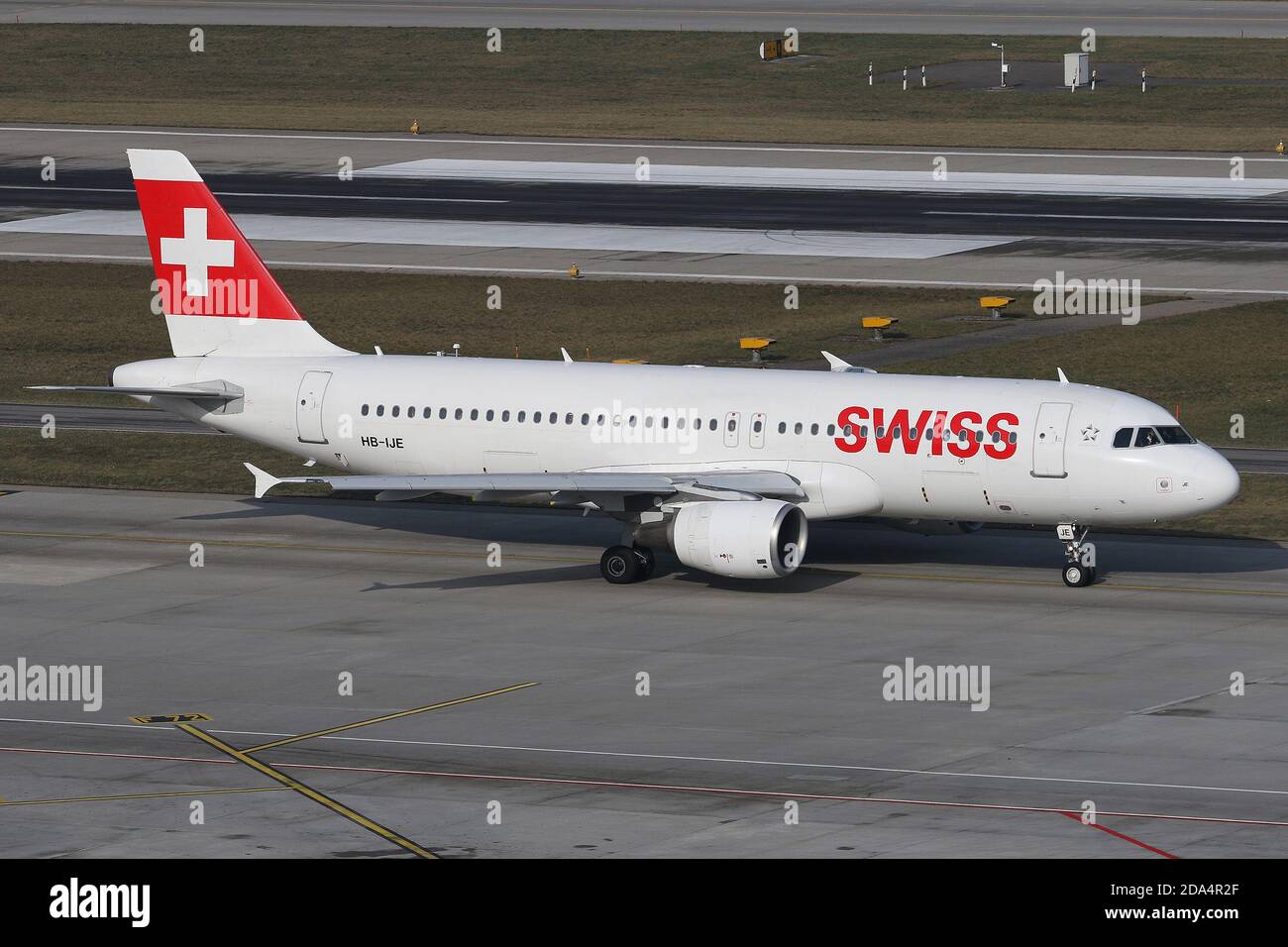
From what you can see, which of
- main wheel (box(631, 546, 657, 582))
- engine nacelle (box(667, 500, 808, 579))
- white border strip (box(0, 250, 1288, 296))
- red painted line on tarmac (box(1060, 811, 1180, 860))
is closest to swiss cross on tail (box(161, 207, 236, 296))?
main wheel (box(631, 546, 657, 582))

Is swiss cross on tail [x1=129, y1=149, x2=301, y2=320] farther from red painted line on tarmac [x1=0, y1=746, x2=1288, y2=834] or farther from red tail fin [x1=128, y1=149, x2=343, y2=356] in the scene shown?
red painted line on tarmac [x1=0, y1=746, x2=1288, y2=834]

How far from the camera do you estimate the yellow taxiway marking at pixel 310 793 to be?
1248 inches

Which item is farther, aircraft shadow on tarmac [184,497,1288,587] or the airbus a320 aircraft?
aircraft shadow on tarmac [184,497,1288,587]

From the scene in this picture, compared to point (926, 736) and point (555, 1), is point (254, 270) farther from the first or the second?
point (555, 1)

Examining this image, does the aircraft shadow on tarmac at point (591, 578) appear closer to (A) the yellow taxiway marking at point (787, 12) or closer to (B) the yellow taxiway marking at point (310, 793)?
(B) the yellow taxiway marking at point (310, 793)

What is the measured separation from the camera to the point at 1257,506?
185 ft

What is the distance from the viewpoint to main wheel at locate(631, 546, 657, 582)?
50.2 meters

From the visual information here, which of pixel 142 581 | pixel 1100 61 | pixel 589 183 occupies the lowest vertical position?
pixel 142 581

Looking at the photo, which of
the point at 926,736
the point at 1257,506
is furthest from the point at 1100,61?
the point at 926,736

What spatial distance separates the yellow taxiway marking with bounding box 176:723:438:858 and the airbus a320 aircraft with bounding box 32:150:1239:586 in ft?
31.3

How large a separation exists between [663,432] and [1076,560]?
10.00 m

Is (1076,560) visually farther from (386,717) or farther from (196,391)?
(196,391)

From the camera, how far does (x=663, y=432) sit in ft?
167

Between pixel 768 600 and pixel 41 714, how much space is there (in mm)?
16431
